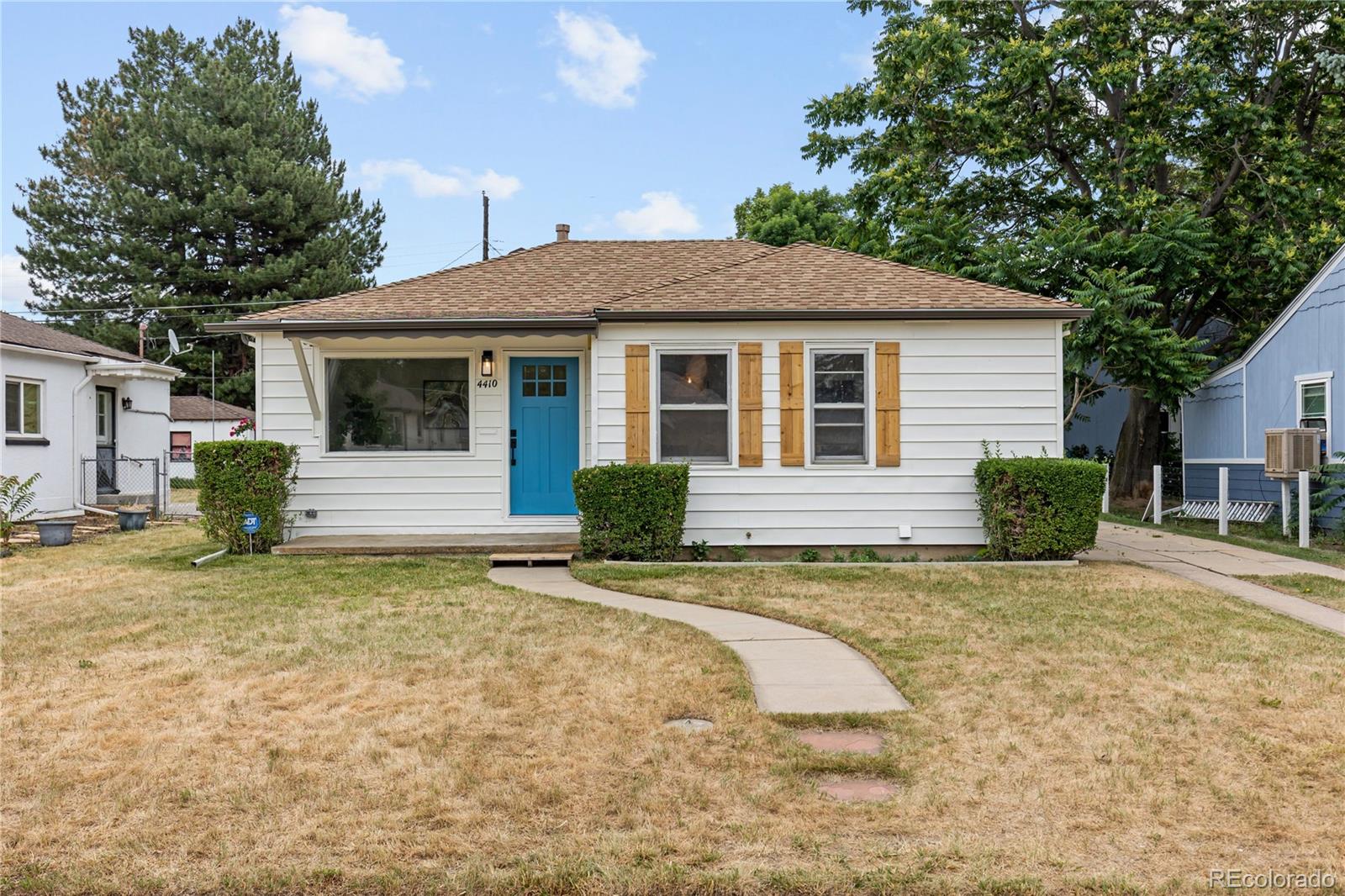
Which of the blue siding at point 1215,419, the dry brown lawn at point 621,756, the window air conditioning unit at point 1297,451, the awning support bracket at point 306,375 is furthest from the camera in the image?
the blue siding at point 1215,419

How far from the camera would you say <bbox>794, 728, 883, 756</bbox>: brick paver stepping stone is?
385 centimetres

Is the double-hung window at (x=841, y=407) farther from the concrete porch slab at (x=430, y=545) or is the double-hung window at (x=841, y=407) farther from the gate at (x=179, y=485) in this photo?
the gate at (x=179, y=485)

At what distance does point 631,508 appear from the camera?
30.4ft

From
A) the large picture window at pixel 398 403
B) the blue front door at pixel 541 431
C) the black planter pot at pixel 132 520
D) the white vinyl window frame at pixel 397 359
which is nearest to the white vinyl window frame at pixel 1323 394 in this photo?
the blue front door at pixel 541 431

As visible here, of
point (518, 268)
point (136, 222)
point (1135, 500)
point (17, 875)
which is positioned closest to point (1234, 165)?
point (1135, 500)

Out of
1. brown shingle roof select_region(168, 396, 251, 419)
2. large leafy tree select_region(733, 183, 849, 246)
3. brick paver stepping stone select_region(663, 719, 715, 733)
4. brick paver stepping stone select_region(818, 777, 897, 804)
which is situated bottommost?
brick paver stepping stone select_region(818, 777, 897, 804)

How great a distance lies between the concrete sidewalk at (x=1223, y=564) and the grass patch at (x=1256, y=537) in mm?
245

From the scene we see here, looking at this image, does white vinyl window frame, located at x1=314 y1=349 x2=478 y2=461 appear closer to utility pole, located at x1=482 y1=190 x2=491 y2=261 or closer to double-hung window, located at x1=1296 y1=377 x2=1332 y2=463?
Result: double-hung window, located at x1=1296 y1=377 x2=1332 y2=463

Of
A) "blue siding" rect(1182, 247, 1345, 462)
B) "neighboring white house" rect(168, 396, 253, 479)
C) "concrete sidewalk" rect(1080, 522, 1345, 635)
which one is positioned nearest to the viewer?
"concrete sidewalk" rect(1080, 522, 1345, 635)

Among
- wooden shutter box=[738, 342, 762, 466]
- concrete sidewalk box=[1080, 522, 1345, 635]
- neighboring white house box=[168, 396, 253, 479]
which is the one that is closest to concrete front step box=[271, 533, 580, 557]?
wooden shutter box=[738, 342, 762, 466]

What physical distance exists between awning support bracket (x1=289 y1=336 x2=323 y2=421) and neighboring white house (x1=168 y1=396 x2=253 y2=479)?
19219mm

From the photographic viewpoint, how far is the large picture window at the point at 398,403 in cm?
1067

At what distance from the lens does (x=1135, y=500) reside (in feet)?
58.3

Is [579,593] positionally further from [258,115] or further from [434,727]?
[258,115]
